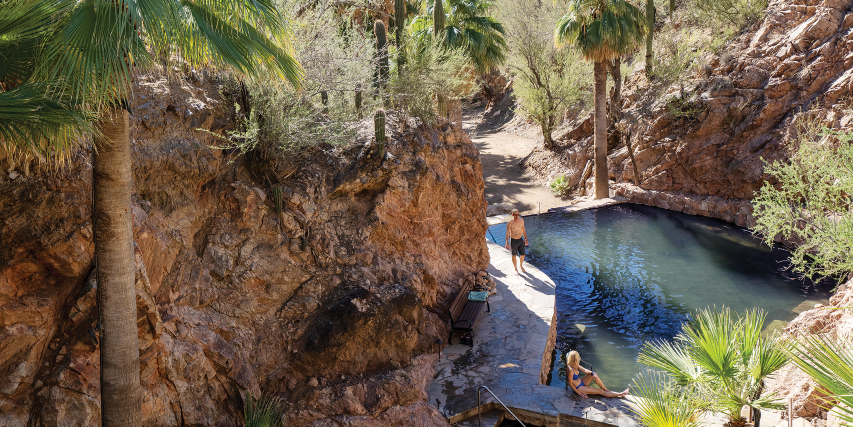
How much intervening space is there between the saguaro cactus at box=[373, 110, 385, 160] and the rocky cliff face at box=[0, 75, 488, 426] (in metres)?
0.15

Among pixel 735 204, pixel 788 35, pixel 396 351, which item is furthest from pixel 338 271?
pixel 788 35

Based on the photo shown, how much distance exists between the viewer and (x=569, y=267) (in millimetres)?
15297

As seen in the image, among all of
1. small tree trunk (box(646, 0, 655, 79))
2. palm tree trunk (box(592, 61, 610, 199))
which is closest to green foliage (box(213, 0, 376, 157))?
palm tree trunk (box(592, 61, 610, 199))

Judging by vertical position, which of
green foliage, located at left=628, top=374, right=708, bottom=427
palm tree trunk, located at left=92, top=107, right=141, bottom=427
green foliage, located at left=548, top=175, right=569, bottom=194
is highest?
palm tree trunk, located at left=92, top=107, right=141, bottom=427

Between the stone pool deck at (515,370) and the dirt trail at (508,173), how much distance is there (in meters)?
11.8

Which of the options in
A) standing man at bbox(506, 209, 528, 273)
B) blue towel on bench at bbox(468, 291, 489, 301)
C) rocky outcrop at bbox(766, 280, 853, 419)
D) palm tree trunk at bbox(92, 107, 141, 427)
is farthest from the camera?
standing man at bbox(506, 209, 528, 273)

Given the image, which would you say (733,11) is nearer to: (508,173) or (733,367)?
(508,173)

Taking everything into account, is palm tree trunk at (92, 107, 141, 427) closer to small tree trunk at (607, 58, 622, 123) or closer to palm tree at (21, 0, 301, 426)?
palm tree at (21, 0, 301, 426)

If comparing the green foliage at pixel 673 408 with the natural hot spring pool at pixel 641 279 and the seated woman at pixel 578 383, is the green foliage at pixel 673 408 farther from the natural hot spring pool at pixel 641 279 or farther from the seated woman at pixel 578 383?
the natural hot spring pool at pixel 641 279

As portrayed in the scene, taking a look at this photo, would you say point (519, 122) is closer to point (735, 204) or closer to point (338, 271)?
point (735, 204)

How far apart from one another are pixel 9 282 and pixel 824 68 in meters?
23.2

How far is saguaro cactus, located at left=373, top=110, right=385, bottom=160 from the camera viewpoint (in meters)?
9.18

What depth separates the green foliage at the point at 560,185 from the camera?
81.0 ft

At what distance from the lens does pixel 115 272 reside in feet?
15.3
